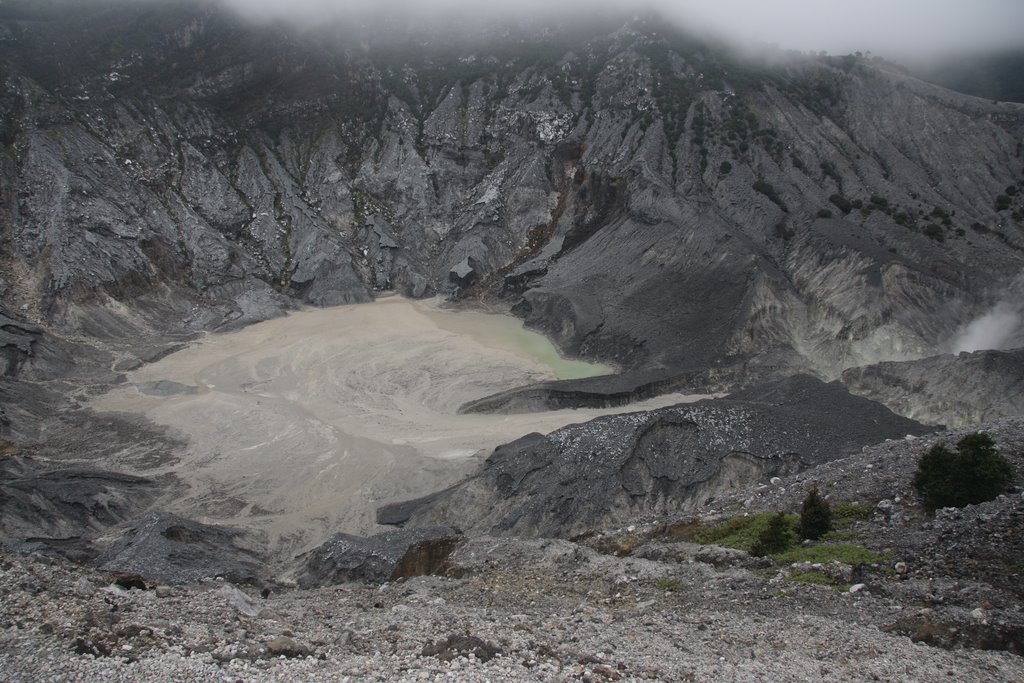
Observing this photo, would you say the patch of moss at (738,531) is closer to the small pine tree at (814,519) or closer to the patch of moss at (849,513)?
the small pine tree at (814,519)

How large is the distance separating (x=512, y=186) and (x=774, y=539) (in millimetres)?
54282

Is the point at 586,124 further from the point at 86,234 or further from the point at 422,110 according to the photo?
the point at 86,234

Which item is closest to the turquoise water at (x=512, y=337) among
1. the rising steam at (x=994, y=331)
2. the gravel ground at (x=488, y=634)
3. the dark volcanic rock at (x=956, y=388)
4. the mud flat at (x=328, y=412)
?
the mud flat at (x=328, y=412)

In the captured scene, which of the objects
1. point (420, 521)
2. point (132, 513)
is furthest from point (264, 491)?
point (420, 521)

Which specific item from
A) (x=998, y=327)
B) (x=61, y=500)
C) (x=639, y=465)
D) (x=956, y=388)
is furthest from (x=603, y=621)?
(x=998, y=327)

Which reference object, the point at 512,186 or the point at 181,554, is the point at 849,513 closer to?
the point at 181,554

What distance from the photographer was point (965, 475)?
14891 millimetres

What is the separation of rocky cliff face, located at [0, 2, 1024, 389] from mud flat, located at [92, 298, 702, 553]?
16.9ft

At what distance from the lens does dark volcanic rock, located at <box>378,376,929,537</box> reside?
22.9 metres

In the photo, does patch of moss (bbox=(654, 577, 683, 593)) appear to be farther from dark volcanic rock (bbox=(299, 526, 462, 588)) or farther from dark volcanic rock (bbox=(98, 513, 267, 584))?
dark volcanic rock (bbox=(98, 513, 267, 584))

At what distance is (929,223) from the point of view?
157 feet

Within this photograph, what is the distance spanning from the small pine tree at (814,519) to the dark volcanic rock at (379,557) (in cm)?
974

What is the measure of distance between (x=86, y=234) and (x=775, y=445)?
162 ft

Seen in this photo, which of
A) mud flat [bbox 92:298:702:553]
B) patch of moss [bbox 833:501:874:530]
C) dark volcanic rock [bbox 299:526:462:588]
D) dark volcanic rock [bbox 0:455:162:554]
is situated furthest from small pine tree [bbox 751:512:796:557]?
dark volcanic rock [bbox 0:455:162:554]
